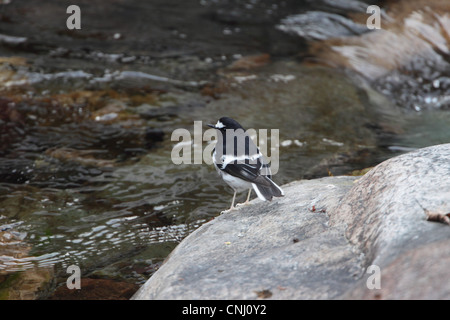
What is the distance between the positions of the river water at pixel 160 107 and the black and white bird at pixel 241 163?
1.22 m

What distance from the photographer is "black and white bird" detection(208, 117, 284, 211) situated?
15.4 feet

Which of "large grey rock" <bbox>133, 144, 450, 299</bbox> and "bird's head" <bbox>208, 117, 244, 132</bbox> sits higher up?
"bird's head" <bbox>208, 117, 244, 132</bbox>

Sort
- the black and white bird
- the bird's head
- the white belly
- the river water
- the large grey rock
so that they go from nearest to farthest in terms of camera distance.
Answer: the large grey rock, the black and white bird, the white belly, the bird's head, the river water

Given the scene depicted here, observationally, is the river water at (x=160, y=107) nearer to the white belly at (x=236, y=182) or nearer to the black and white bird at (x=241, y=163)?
the white belly at (x=236, y=182)

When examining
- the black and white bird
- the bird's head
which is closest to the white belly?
the black and white bird

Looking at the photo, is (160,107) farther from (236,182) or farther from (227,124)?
(236,182)

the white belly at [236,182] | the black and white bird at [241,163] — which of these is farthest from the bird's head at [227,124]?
the white belly at [236,182]

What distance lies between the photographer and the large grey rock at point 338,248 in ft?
9.68

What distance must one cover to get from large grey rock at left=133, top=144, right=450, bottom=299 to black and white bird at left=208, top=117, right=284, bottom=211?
12.1 inches

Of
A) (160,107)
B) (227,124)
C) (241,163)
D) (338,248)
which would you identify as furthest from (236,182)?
(160,107)

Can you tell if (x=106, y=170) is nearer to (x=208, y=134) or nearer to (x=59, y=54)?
(x=208, y=134)

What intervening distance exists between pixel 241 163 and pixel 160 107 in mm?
5029

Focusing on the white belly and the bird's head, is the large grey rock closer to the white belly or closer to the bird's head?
the white belly

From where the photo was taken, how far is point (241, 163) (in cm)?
495
